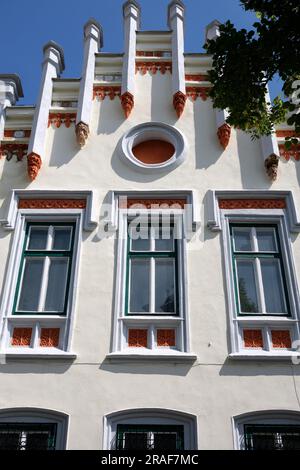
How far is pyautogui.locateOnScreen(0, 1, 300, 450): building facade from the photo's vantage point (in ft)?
26.2

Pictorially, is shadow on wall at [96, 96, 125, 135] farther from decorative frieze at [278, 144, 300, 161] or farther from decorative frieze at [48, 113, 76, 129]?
decorative frieze at [278, 144, 300, 161]

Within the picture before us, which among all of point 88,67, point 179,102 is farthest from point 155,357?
point 88,67

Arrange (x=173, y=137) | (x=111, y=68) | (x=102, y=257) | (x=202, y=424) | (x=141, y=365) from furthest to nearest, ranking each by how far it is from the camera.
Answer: (x=111, y=68), (x=173, y=137), (x=102, y=257), (x=141, y=365), (x=202, y=424)

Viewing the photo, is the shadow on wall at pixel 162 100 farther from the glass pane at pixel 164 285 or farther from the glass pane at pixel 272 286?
the glass pane at pixel 272 286

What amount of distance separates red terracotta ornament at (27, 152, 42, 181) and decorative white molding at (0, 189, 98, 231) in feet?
1.35

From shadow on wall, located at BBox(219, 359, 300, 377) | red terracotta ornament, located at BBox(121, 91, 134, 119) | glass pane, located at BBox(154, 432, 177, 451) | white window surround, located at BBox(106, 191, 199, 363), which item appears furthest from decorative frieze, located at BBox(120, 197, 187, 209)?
glass pane, located at BBox(154, 432, 177, 451)

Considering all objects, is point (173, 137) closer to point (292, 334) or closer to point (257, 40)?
point (257, 40)

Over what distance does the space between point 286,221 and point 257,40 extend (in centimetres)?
344

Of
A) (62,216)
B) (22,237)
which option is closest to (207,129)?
(62,216)

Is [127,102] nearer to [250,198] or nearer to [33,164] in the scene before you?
[33,164]

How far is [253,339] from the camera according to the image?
877cm

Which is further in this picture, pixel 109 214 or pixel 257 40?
pixel 109 214

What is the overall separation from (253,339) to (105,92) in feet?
21.3

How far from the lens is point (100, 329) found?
879 cm
